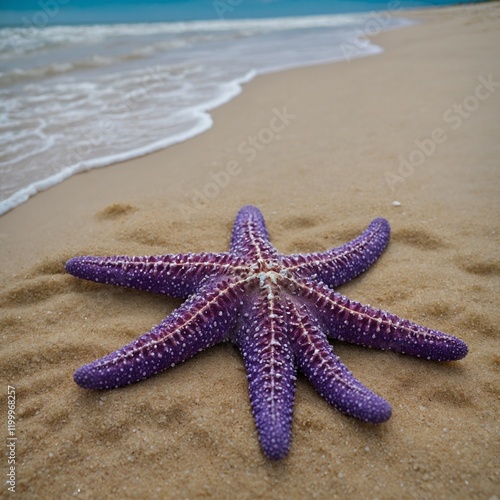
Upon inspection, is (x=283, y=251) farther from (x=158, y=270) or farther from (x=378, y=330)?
(x=378, y=330)

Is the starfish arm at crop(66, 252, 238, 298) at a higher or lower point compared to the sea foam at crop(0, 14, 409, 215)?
lower

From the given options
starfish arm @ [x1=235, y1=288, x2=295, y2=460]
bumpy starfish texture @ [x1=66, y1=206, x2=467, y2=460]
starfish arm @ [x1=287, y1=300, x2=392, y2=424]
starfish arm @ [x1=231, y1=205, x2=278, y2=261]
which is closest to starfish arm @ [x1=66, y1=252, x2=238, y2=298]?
bumpy starfish texture @ [x1=66, y1=206, x2=467, y2=460]

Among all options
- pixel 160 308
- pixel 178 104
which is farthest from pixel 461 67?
pixel 160 308

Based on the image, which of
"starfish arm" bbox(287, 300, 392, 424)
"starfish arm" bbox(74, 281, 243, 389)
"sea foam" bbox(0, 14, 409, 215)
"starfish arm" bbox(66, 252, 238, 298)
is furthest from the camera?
"sea foam" bbox(0, 14, 409, 215)

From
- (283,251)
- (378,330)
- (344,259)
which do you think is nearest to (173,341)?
(378,330)

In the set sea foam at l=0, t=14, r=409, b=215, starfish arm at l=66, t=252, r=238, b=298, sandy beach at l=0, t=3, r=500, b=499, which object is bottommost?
sandy beach at l=0, t=3, r=500, b=499

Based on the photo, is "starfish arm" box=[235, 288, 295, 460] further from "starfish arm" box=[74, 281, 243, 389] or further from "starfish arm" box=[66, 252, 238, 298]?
"starfish arm" box=[66, 252, 238, 298]

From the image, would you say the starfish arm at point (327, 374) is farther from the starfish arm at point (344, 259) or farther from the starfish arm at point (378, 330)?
the starfish arm at point (344, 259)
